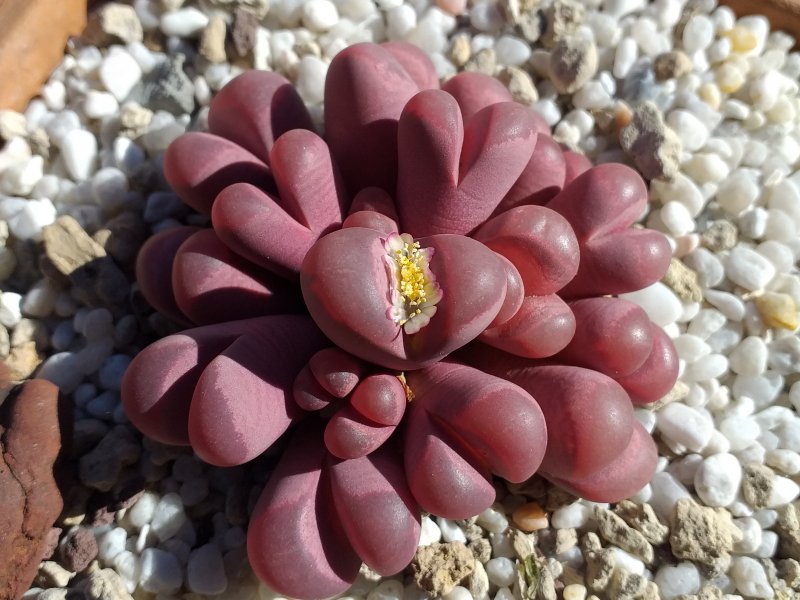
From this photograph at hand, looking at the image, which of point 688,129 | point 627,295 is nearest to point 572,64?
point 688,129

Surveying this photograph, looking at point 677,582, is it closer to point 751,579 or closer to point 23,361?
point 751,579

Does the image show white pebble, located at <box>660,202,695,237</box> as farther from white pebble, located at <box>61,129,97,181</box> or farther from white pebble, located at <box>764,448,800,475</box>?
white pebble, located at <box>61,129,97,181</box>

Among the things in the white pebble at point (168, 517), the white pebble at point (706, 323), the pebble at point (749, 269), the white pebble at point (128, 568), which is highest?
the pebble at point (749, 269)

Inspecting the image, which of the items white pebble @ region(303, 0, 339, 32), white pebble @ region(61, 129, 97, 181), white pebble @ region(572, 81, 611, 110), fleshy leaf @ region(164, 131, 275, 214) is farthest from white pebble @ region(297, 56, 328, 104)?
white pebble @ region(572, 81, 611, 110)

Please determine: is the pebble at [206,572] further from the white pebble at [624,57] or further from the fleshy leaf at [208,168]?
the white pebble at [624,57]

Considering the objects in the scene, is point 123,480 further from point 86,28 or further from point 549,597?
point 86,28

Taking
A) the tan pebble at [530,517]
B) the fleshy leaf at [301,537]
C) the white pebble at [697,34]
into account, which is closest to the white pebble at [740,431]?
the tan pebble at [530,517]

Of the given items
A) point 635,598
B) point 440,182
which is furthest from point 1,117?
point 635,598
